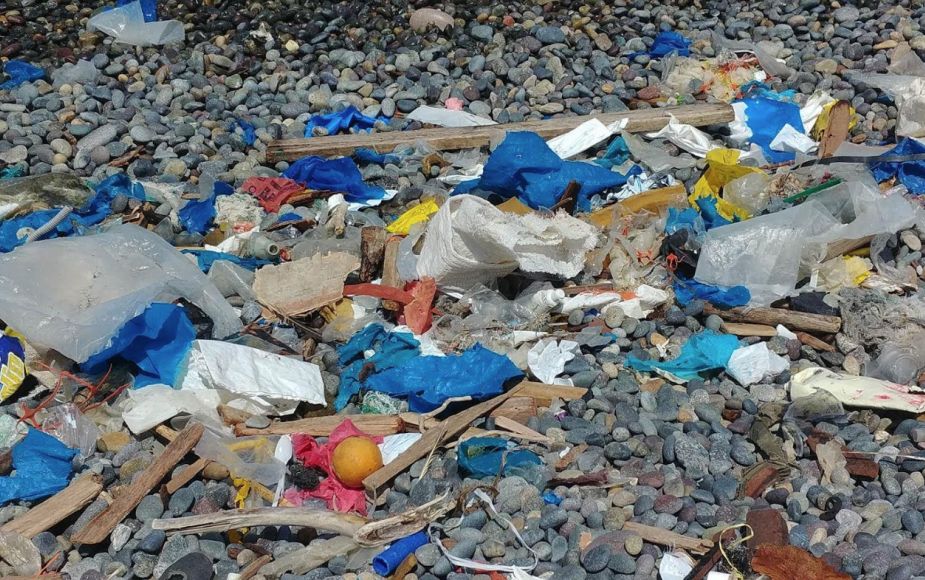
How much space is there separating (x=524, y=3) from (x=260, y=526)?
6.29m

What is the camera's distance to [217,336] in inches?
183

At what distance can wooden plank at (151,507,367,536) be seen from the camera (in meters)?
3.49

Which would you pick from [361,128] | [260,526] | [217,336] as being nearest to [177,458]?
[260,526]

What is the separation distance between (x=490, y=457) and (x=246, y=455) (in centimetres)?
105

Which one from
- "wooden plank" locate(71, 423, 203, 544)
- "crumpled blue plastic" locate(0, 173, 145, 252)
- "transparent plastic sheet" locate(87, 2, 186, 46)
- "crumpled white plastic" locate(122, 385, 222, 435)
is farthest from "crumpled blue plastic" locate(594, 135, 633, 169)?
"transparent plastic sheet" locate(87, 2, 186, 46)

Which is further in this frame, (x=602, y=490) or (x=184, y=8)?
(x=184, y=8)

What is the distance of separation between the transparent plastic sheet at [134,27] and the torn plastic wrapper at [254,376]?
4628mm

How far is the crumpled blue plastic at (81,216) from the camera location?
5.27 metres

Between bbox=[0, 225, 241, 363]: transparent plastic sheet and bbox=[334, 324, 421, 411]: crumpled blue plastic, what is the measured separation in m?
0.62

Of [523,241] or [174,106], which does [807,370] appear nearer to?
[523,241]

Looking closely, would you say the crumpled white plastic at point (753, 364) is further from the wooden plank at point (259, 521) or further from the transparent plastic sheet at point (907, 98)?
the transparent plastic sheet at point (907, 98)

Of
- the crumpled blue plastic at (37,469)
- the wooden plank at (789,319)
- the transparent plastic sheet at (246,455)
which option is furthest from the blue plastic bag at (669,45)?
the crumpled blue plastic at (37,469)

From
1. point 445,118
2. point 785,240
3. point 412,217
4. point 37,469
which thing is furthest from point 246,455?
point 445,118

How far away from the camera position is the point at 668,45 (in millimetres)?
7766
